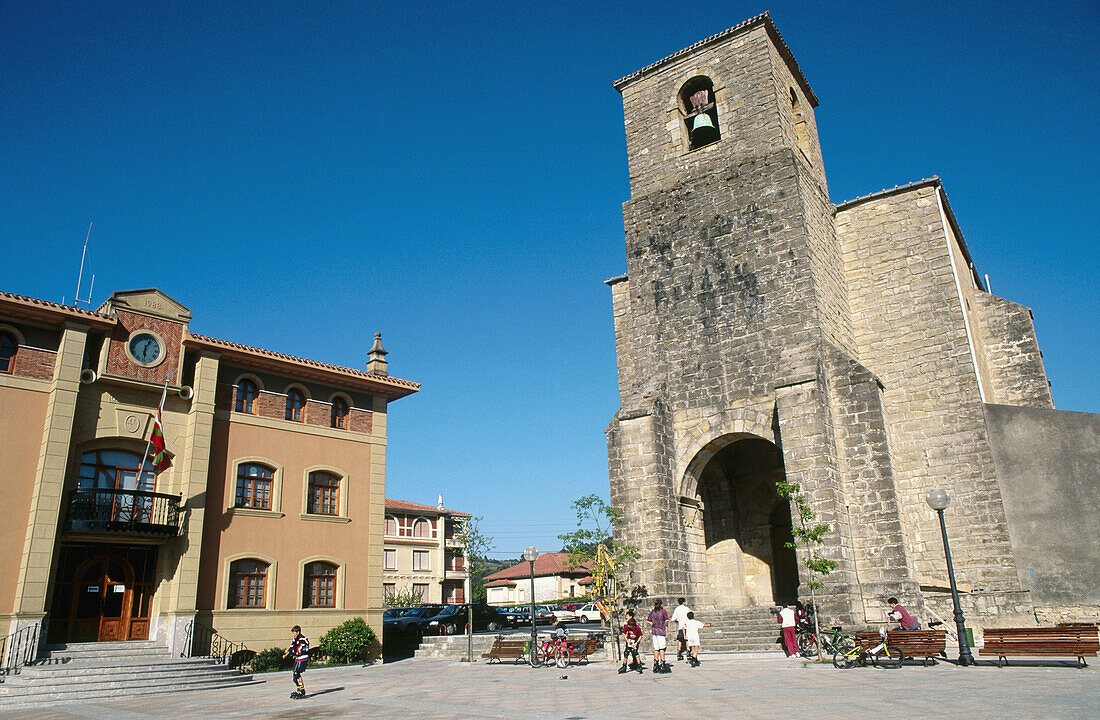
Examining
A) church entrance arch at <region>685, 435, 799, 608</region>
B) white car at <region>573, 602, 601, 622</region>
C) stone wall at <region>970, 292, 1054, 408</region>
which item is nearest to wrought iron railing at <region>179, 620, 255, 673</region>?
church entrance arch at <region>685, 435, 799, 608</region>

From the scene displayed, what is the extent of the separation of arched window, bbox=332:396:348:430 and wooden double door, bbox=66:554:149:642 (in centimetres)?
687

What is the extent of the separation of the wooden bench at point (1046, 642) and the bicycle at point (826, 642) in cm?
228

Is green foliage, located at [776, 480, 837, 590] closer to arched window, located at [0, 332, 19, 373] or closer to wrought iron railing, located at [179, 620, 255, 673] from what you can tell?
wrought iron railing, located at [179, 620, 255, 673]

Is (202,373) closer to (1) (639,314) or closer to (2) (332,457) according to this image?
(2) (332,457)

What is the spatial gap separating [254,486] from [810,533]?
15033 mm

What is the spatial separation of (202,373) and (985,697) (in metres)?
19.2

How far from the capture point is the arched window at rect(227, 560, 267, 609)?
20078 mm

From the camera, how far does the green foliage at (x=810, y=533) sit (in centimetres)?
1533

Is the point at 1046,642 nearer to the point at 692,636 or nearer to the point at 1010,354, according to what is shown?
the point at 692,636

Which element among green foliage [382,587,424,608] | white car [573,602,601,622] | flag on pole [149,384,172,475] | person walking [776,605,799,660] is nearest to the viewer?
person walking [776,605,799,660]

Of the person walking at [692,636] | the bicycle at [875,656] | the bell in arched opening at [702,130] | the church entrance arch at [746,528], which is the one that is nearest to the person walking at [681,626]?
the person walking at [692,636]

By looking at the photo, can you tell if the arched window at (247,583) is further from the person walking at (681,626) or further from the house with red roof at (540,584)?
the house with red roof at (540,584)

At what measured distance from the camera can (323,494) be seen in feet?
74.5

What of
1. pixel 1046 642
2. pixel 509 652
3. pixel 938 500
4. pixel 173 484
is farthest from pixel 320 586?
pixel 1046 642
